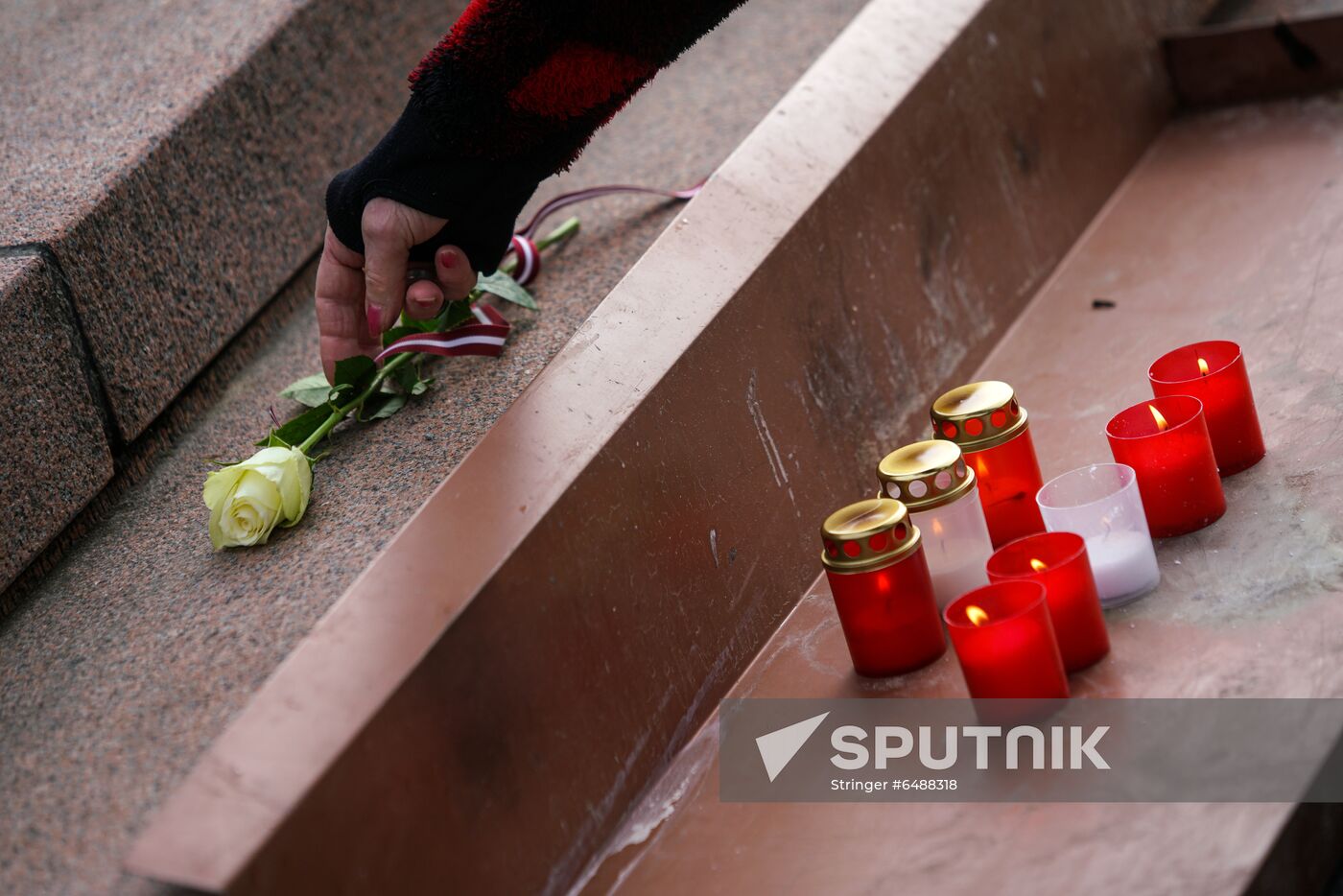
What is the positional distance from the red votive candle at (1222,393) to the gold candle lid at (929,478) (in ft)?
0.96

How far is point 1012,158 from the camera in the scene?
86.8 inches

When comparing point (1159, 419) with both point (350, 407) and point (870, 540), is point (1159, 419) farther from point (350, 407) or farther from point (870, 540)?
point (350, 407)

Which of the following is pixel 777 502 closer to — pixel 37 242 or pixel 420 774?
pixel 420 774

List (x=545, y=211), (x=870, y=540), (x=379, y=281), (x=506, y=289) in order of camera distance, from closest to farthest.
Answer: (x=870, y=540) < (x=379, y=281) < (x=506, y=289) < (x=545, y=211)

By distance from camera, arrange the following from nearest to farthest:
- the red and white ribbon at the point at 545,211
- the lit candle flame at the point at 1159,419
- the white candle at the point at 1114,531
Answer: the white candle at the point at 1114,531, the lit candle flame at the point at 1159,419, the red and white ribbon at the point at 545,211

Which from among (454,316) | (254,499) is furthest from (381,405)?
(254,499)

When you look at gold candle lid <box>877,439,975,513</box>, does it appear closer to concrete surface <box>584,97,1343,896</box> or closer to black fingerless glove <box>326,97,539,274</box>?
concrete surface <box>584,97,1343,896</box>

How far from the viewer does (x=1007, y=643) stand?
3.98ft

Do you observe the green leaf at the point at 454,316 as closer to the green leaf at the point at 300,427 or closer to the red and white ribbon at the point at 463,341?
the red and white ribbon at the point at 463,341

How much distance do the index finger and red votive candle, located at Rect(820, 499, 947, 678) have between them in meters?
0.66

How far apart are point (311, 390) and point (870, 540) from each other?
2.54 feet

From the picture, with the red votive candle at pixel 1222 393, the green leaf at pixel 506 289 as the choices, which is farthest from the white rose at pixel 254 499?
the red votive candle at pixel 1222 393

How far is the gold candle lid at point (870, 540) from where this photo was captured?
1317 mm

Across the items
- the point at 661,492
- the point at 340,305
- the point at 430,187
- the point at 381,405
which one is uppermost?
the point at 430,187
